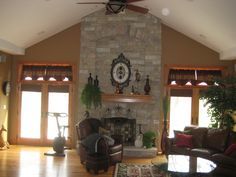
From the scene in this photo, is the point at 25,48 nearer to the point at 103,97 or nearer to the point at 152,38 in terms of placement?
the point at 103,97

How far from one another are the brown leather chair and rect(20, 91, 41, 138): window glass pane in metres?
2.42

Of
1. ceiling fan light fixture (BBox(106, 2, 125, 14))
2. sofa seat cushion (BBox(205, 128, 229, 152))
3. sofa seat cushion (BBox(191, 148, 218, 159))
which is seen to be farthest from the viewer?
sofa seat cushion (BBox(205, 128, 229, 152))

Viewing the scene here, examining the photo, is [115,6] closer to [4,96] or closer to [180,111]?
[180,111]

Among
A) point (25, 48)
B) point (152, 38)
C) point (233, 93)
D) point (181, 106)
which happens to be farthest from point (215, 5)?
point (25, 48)

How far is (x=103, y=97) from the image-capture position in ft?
31.4

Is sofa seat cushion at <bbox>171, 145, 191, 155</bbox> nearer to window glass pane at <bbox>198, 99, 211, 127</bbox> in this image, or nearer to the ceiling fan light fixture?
window glass pane at <bbox>198, 99, 211, 127</bbox>

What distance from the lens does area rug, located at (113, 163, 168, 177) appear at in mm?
7000

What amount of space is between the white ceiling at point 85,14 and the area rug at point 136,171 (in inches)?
143

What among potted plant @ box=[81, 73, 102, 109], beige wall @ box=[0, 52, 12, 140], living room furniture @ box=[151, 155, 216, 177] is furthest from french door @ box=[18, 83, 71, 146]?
living room furniture @ box=[151, 155, 216, 177]

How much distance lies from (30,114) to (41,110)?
0.39 m

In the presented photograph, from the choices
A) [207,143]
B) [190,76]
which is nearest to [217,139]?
[207,143]

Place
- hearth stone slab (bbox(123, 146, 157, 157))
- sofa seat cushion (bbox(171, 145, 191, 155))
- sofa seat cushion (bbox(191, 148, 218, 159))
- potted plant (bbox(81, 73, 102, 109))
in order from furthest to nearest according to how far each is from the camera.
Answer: potted plant (bbox(81, 73, 102, 109)) < hearth stone slab (bbox(123, 146, 157, 157)) < sofa seat cushion (bbox(171, 145, 191, 155)) < sofa seat cushion (bbox(191, 148, 218, 159))

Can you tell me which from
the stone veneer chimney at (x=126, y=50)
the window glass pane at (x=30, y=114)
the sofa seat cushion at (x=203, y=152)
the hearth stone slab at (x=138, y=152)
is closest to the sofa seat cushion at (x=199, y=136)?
the sofa seat cushion at (x=203, y=152)

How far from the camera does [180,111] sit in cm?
999
